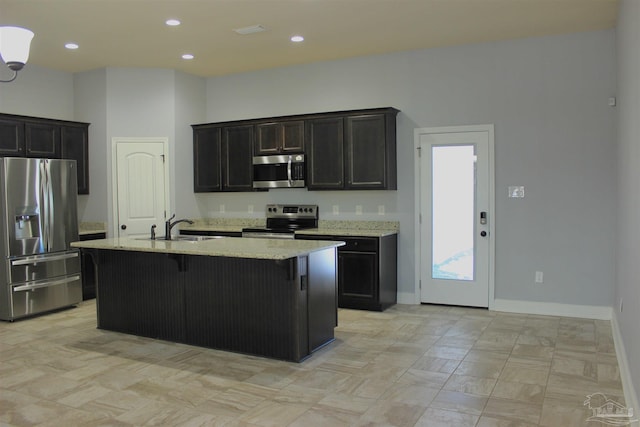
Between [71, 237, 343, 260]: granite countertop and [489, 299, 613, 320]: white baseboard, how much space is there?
244 cm

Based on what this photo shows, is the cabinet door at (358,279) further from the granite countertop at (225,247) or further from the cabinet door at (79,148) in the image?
the cabinet door at (79,148)

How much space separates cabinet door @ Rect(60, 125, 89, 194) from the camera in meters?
6.77

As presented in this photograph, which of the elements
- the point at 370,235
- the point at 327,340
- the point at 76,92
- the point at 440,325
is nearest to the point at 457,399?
the point at 327,340

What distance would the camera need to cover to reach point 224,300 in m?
4.43

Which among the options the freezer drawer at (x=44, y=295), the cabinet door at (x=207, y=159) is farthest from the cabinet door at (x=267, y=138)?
the freezer drawer at (x=44, y=295)

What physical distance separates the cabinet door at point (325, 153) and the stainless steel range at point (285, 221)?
1.41 feet

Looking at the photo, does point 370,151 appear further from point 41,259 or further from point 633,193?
point 41,259

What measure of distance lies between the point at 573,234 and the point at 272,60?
408 cm

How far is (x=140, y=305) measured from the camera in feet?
16.2

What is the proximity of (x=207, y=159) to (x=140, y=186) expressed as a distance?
961mm

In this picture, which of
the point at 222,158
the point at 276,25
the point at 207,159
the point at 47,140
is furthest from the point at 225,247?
the point at 47,140

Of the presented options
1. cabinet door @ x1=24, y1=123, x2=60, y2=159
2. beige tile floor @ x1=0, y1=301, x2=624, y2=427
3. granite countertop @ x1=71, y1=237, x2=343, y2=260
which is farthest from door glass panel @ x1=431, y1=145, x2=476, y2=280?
cabinet door @ x1=24, y1=123, x2=60, y2=159

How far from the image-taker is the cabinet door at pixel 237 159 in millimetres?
6988

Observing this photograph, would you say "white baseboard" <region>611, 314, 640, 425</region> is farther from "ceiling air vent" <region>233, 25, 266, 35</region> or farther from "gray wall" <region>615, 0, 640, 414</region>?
"ceiling air vent" <region>233, 25, 266, 35</region>
